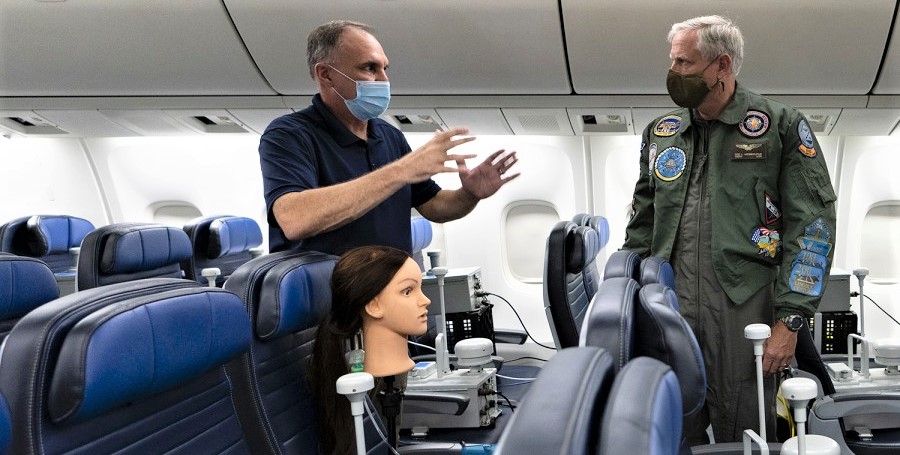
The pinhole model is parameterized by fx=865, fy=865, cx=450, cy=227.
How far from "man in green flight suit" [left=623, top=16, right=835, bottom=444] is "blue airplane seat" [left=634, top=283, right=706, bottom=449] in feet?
4.78

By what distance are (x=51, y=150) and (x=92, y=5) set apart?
11.0ft

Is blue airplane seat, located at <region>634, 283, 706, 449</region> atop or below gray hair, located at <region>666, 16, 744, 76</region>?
below

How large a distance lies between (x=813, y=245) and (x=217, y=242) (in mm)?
4204

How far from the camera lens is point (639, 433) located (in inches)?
33.9

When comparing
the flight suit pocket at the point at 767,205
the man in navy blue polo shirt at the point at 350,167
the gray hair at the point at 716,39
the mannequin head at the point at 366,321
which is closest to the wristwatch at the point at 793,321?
the flight suit pocket at the point at 767,205

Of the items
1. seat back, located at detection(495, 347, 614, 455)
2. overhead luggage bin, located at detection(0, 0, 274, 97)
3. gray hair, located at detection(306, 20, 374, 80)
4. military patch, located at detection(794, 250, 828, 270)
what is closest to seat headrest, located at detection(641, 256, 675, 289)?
military patch, located at detection(794, 250, 828, 270)

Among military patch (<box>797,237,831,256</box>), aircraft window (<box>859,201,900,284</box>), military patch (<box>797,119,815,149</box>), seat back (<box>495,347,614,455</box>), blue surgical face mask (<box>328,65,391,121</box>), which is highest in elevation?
blue surgical face mask (<box>328,65,391,121</box>)

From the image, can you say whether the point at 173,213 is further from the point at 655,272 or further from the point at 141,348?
the point at 141,348

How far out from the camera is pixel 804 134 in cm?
285

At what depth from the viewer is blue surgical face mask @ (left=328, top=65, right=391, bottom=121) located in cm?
293

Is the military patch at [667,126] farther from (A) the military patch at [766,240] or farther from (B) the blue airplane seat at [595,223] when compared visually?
(B) the blue airplane seat at [595,223]

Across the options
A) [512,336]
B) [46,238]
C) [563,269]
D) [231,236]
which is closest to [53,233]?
[46,238]

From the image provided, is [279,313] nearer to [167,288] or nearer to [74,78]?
[167,288]

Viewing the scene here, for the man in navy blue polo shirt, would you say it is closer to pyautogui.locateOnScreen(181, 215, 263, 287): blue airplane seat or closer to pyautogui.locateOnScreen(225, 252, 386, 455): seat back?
pyautogui.locateOnScreen(225, 252, 386, 455): seat back
